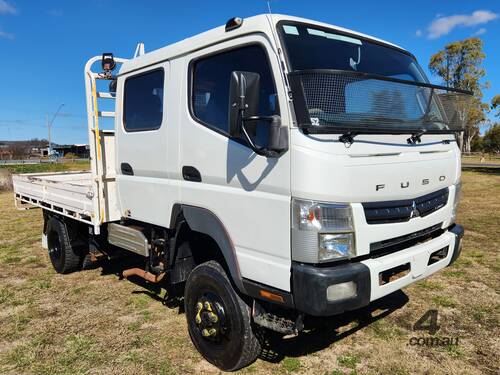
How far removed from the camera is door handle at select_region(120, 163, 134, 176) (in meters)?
4.29

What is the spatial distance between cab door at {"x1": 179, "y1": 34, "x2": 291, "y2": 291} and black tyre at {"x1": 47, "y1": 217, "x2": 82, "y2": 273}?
3.07 metres

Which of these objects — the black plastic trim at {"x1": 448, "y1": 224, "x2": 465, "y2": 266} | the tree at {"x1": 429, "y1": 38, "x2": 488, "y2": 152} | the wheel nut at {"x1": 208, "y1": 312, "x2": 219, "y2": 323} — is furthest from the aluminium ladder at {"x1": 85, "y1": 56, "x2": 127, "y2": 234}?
the tree at {"x1": 429, "y1": 38, "x2": 488, "y2": 152}

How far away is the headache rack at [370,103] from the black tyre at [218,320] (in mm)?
1442

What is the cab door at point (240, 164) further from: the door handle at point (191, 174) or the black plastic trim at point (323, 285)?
the black plastic trim at point (323, 285)

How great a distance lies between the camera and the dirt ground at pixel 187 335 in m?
3.46

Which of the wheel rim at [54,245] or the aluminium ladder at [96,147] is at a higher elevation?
the aluminium ladder at [96,147]

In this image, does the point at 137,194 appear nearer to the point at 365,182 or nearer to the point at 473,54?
the point at 365,182

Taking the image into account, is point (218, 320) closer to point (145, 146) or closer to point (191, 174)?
point (191, 174)

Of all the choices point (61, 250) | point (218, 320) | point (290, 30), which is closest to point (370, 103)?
point (290, 30)

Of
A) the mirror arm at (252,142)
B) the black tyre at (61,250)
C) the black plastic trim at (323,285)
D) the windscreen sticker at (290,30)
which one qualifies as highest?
the windscreen sticker at (290,30)

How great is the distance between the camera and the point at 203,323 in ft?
11.2

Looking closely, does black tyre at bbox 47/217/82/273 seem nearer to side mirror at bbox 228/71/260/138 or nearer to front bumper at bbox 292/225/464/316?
side mirror at bbox 228/71/260/138

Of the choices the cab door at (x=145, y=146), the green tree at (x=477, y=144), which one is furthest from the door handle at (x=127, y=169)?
the green tree at (x=477, y=144)

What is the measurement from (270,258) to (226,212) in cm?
53
